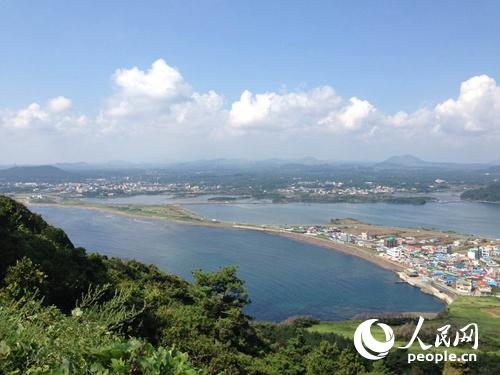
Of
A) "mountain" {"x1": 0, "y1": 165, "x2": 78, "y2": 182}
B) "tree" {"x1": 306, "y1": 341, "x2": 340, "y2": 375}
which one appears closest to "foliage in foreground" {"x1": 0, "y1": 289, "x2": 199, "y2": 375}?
"tree" {"x1": 306, "y1": 341, "x2": 340, "y2": 375}

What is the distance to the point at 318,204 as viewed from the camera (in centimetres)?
6775

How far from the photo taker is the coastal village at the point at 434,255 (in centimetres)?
2610

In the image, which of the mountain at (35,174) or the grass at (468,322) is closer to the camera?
the grass at (468,322)

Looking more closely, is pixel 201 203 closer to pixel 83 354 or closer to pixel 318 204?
pixel 318 204

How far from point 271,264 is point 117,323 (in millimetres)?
27397

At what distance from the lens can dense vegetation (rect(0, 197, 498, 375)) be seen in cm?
169

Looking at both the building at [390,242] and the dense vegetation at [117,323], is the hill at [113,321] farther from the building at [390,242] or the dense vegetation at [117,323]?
the building at [390,242]

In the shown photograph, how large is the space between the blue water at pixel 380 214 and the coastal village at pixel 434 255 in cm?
530

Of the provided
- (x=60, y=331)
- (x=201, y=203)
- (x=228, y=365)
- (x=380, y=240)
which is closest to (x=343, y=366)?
(x=228, y=365)

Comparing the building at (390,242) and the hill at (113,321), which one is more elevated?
the hill at (113,321)

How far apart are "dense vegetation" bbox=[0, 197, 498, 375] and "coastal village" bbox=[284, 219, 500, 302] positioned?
49.7 feet

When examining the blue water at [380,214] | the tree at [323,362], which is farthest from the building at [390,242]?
the tree at [323,362]

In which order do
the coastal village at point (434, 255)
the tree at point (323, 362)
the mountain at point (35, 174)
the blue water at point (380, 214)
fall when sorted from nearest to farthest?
the tree at point (323, 362) < the coastal village at point (434, 255) < the blue water at point (380, 214) < the mountain at point (35, 174)

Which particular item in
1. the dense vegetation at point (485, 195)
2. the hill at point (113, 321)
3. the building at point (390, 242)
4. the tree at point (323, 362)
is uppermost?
the hill at point (113, 321)
